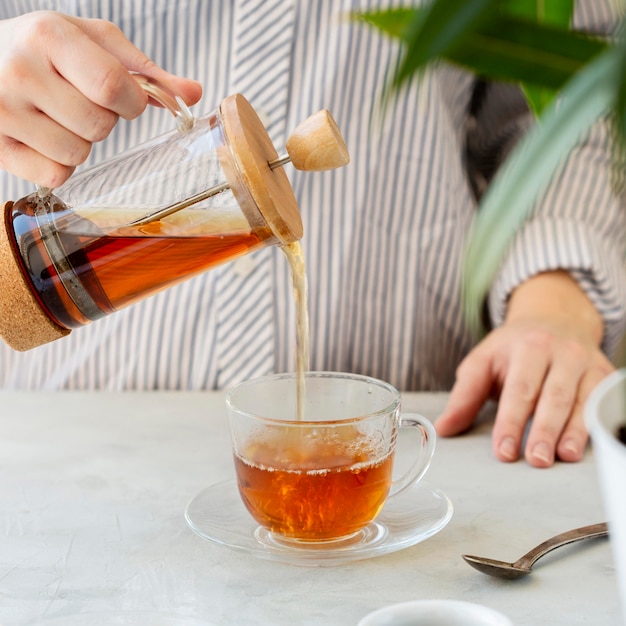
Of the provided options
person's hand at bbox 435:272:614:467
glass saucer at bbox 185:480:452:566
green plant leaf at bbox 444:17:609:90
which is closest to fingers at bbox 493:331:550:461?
person's hand at bbox 435:272:614:467

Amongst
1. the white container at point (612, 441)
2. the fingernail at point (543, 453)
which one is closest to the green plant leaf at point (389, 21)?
the white container at point (612, 441)

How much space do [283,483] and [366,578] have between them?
90mm

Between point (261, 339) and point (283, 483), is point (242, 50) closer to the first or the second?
point (261, 339)

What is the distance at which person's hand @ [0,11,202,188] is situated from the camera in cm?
70

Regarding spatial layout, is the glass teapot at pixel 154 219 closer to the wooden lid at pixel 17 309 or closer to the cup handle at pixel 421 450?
the wooden lid at pixel 17 309

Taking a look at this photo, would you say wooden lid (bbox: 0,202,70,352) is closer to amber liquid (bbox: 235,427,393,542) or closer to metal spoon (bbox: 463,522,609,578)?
amber liquid (bbox: 235,427,393,542)

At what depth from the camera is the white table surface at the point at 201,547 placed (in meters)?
0.59

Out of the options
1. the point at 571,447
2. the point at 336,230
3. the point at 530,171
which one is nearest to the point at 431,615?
the point at 530,171

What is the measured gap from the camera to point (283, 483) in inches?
25.7

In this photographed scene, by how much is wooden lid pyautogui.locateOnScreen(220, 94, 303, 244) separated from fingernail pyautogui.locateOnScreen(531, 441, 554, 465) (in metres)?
0.35

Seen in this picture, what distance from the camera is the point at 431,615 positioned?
19.5 inches

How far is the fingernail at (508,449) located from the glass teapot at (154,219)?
0.34 meters

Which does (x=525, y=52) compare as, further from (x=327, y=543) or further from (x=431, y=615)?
(x=327, y=543)

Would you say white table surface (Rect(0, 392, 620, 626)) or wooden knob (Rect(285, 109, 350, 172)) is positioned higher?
wooden knob (Rect(285, 109, 350, 172))
